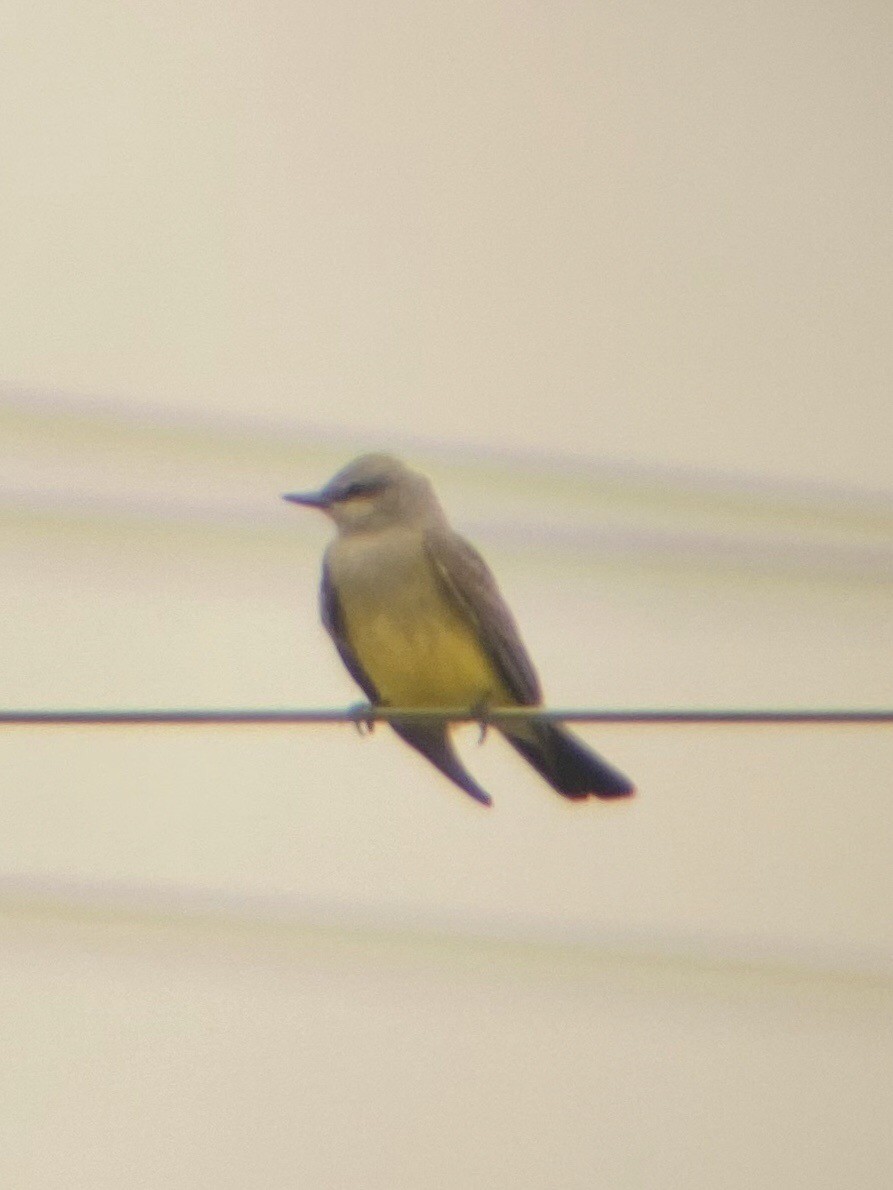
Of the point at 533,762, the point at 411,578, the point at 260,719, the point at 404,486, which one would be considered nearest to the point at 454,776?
the point at 533,762

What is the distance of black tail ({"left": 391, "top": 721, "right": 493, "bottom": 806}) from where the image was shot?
3.90 meters

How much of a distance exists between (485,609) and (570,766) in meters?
0.36

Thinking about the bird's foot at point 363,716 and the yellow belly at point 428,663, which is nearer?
the bird's foot at point 363,716

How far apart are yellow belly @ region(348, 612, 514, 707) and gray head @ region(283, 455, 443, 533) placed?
0.31 meters

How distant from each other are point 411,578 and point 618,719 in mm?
1448

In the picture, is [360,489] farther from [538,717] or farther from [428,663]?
[538,717]

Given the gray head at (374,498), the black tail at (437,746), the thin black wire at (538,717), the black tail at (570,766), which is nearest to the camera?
the thin black wire at (538,717)

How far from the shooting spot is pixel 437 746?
156 inches

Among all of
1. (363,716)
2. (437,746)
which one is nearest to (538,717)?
(363,716)

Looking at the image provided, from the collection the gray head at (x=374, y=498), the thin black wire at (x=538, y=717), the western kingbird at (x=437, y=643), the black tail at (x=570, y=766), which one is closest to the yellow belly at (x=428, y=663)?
the western kingbird at (x=437, y=643)

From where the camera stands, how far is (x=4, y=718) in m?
2.65

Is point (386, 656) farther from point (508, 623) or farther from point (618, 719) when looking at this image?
point (618, 719)

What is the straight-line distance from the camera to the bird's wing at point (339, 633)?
3951mm

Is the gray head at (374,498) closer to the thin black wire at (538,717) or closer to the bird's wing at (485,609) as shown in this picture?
the bird's wing at (485,609)
